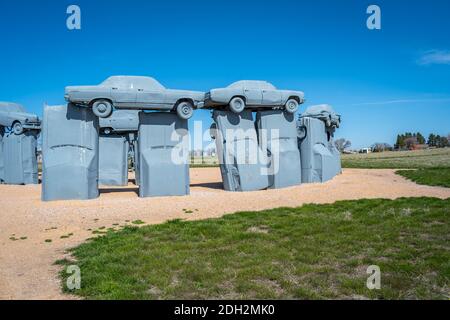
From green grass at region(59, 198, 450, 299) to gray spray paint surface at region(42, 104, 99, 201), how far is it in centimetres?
594

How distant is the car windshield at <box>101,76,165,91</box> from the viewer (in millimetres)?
14461

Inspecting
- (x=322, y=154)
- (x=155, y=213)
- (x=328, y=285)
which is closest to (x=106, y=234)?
(x=155, y=213)

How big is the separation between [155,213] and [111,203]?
2504 millimetres

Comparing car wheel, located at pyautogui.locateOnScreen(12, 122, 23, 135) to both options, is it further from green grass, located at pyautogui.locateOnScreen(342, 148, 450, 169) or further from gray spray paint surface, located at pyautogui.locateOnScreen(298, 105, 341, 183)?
green grass, located at pyautogui.locateOnScreen(342, 148, 450, 169)

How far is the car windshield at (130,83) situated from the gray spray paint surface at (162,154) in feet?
3.52

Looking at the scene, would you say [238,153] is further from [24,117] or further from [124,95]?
[24,117]

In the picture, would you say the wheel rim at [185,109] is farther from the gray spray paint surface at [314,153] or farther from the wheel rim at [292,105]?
the gray spray paint surface at [314,153]

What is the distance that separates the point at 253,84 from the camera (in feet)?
55.4

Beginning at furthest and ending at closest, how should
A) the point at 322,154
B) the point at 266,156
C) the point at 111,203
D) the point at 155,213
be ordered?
1. the point at 322,154
2. the point at 266,156
3. the point at 111,203
4. the point at 155,213

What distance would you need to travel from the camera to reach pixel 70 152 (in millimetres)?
14320

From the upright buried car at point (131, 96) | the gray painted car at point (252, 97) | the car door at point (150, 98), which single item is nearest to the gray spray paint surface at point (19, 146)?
the upright buried car at point (131, 96)

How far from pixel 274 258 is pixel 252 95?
11008 mm

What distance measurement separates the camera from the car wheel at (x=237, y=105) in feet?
53.2

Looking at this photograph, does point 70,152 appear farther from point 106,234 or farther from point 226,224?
point 226,224
